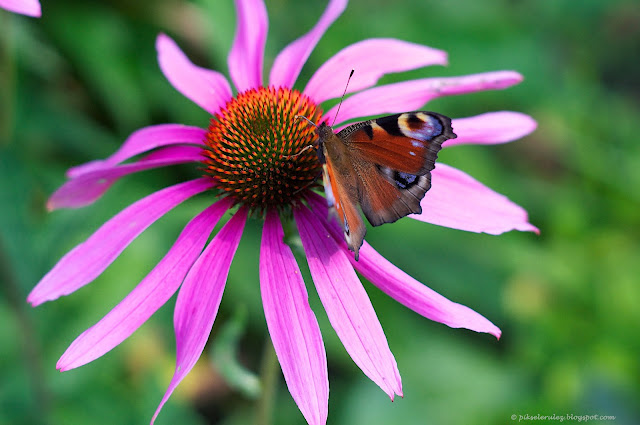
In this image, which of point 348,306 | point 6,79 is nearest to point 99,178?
point 348,306

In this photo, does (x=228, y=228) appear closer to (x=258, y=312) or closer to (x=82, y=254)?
(x=82, y=254)

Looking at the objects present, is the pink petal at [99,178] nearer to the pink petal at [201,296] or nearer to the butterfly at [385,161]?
the pink petal at [201,296]

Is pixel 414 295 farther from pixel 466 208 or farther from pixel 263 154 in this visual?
pixel 263 154

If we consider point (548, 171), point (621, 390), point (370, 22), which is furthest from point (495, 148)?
point (621, 390)

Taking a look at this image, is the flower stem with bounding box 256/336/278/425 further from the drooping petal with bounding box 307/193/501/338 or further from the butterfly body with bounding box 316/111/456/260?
the butterfly body with bounding box 316/111/456/260

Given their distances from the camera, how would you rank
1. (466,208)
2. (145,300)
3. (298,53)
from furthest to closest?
(298,53) → (466,208) → (145,300)

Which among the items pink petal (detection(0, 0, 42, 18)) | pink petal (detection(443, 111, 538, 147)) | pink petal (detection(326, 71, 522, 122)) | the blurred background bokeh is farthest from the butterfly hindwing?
the blurred background bokeh
